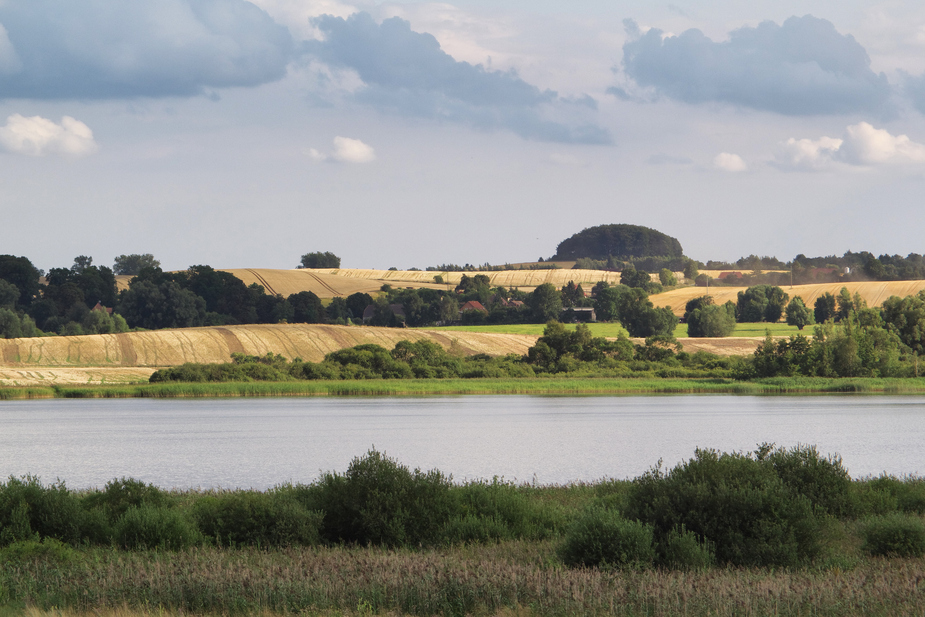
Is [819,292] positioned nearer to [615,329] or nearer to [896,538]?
[615,329]

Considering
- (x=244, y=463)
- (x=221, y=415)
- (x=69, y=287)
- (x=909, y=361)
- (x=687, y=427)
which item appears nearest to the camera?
(x=244, y=463)

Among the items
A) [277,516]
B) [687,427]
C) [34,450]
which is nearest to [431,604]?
[277,516]

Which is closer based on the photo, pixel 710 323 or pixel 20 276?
pixel 710 323

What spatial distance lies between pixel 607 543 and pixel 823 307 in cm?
14799

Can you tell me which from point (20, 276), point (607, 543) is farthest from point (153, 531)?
point (20, 276)

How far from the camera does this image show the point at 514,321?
519ft

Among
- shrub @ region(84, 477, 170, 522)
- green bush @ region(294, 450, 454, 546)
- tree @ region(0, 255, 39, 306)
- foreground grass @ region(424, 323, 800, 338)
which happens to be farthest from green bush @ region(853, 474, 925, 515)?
tree @ region(0, 255, 39, 306)

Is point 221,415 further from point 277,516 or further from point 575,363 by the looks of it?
point 277,516

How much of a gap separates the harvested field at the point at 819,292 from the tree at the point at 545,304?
1895 centimetres

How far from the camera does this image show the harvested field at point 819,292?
151875 mm

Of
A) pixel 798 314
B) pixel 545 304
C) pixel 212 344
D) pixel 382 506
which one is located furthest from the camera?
pixel 545 304

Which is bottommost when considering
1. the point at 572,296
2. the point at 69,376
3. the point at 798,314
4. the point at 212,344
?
the point at 69,376

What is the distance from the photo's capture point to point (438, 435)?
156ft

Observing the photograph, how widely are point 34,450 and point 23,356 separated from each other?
64562 millimetres
